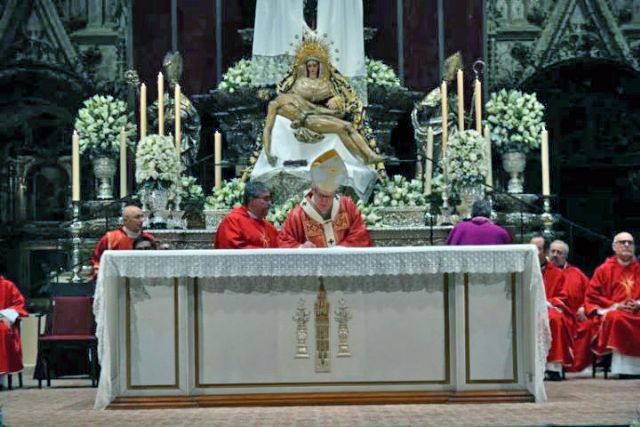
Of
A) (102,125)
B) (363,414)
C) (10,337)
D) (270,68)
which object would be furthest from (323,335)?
(102,125)

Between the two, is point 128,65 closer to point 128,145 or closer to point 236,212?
point 128,145

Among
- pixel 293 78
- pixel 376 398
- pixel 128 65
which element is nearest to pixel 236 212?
pixel 376 398

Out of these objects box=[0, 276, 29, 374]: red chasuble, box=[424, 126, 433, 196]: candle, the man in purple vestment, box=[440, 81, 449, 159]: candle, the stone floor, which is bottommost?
the stone floor

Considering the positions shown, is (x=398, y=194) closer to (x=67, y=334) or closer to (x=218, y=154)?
(x=218, y=154)

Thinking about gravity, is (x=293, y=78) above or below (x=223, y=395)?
above

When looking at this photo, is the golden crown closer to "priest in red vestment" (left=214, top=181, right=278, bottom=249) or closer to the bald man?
the bald man

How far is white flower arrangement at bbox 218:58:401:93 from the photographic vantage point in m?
16.1

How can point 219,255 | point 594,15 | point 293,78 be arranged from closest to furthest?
point 219,255 < point 293,78 < point 594,15

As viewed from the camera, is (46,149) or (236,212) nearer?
(236,212)

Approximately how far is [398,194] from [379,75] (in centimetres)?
199

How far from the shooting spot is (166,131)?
15.9 m

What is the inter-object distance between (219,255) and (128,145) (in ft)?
19.2

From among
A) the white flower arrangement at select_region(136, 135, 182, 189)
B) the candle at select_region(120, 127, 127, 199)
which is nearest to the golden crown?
the white flower arrangement at select_region(136, 135, 182, 189)

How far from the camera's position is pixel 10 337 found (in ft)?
44.9
